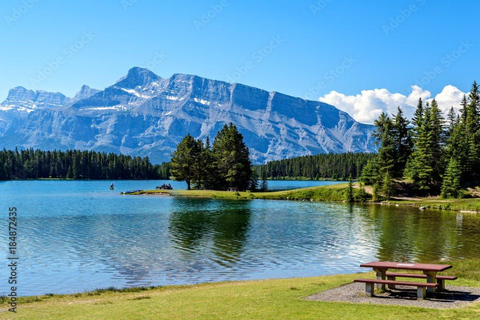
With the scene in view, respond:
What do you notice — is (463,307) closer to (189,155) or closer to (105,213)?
(105,213)

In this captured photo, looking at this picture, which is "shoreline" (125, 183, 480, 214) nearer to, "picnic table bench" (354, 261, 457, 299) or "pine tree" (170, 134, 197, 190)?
"pine tree" (170, 134, 197, 190)

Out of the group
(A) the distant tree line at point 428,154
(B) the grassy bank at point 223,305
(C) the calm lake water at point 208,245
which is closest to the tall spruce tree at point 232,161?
(A) the distant tree line at point 428,154

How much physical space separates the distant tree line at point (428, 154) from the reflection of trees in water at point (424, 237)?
29.6 m

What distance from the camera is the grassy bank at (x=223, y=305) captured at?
60.8 feet

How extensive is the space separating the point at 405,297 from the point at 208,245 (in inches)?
1067

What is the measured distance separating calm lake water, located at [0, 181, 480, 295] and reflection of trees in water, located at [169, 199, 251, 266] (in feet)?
0.36

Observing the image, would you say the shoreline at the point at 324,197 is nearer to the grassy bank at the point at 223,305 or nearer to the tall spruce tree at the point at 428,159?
the tall spruce tree at the point at 428,159

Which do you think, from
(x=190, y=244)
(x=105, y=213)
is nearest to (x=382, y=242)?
(x=190, y=244)

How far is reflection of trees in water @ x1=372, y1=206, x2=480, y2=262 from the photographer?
1630 inches

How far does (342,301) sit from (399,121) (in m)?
107

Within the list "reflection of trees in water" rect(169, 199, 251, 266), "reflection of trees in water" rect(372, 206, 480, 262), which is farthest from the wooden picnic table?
"reflection of trees in water" rect(372, 206, 480, 262)

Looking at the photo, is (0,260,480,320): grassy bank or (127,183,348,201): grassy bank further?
(127,183,348,201): grassy bank

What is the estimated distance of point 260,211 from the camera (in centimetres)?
8469

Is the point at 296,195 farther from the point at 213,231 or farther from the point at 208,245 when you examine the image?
the point at 208,245
